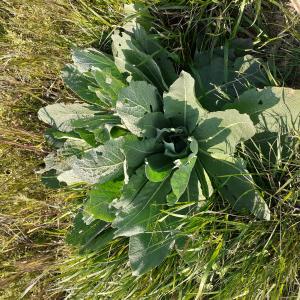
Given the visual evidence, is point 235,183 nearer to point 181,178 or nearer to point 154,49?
point 181,178

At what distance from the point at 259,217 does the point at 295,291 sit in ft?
0.97

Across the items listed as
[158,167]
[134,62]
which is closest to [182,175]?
[158,167]

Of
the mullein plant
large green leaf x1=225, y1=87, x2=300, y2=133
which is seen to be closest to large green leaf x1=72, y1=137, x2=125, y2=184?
the mullein plant

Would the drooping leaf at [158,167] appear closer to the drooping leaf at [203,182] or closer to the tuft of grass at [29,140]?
the drooping leaf at [203,182]

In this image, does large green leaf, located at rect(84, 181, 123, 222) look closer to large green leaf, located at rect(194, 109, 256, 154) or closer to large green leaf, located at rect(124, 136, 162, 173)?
large green leaf, located at rect(124, 136, 162, 173)

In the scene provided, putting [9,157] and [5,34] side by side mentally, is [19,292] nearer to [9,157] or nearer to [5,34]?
[9,157]

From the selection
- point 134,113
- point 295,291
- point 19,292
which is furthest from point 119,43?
point 19,292

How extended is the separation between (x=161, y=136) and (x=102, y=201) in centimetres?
31

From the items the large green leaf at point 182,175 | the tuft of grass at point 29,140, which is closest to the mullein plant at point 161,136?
the large green leaf at point 182,175

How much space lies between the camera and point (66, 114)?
1845mm

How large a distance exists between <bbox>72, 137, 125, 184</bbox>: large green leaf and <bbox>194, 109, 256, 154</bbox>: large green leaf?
286 millimetres

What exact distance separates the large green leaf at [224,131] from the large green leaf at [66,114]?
48cm

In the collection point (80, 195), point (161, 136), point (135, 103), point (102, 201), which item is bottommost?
point (80, 195)

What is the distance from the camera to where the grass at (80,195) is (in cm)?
159
